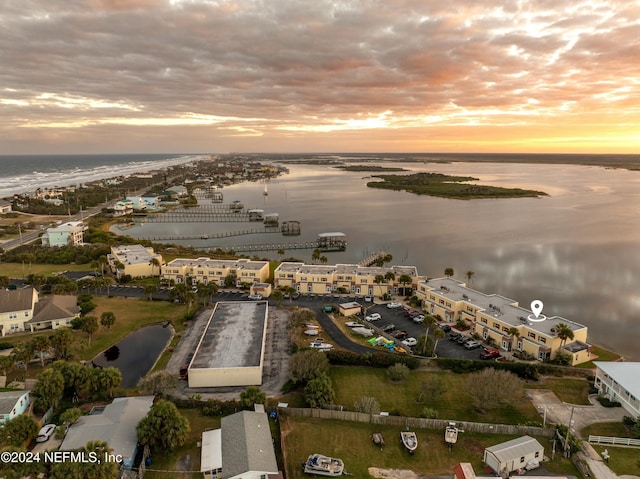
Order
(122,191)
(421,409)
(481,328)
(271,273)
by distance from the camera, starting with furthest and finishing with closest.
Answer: (122,191) → (271,273) → (481,328) → (421,409)

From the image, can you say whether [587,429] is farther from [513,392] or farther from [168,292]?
[168,292]

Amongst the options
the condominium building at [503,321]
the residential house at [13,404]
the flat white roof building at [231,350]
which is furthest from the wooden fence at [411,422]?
the residential house at [13,404]

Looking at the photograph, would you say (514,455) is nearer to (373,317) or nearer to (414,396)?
(414,396)

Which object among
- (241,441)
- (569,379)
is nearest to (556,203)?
(569,379)

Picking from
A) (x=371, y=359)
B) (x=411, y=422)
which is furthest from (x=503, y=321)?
(x=411, y=422)

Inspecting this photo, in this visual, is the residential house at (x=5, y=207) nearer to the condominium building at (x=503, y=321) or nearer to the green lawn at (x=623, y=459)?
the condominium building at (x=503, y=321)
